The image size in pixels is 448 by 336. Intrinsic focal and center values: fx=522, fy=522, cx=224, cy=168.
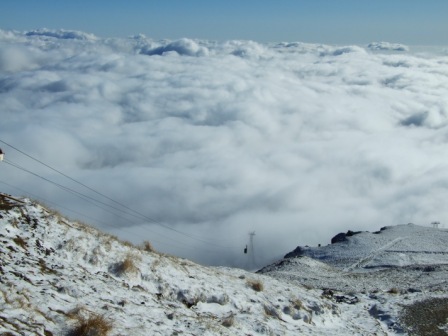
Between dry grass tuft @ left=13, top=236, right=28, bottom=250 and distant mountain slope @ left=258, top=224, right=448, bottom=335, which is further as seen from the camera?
distant mountain slope @ left=258, top=224, right=448, bottom=335

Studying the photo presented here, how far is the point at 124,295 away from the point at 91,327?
3.20 meters

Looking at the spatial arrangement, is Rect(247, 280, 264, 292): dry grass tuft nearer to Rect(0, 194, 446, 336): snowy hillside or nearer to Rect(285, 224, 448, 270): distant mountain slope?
Rect(0, 194, 446, 336): snowy hillside

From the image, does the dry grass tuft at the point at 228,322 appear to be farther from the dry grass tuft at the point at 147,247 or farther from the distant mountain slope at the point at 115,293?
the dry grass tuft at the point at 147,247

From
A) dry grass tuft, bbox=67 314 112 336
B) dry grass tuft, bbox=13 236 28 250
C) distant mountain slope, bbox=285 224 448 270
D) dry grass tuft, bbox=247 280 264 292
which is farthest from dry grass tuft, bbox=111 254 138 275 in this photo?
distant mountain slope, bbox=285 224 448 270

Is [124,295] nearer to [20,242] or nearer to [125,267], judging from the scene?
[125,267]

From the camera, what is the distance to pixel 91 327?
12250mm

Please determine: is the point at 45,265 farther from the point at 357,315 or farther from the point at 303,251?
the point at 303,251

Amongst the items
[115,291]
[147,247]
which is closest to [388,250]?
[147,247]

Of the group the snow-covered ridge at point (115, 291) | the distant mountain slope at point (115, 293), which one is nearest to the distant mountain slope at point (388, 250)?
the distant mountain slope at point (115, 293)

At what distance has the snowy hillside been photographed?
12789 mm

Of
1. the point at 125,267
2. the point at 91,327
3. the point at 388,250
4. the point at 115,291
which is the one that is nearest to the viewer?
the point at 91,327

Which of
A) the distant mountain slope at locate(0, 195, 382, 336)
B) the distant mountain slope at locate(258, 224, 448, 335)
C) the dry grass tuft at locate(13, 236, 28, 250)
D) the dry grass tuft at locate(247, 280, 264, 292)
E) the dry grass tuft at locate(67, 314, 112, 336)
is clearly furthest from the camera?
the distant mountain slope at locate(258, 224, 448, 335)

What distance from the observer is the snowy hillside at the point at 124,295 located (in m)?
12.8

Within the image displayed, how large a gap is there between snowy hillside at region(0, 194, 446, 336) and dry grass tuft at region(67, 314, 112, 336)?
2 centimetres
